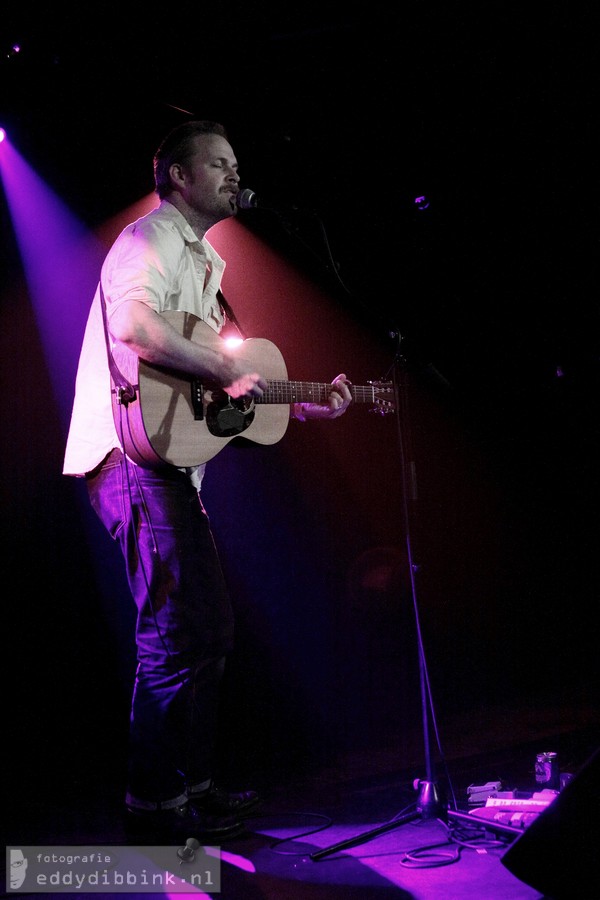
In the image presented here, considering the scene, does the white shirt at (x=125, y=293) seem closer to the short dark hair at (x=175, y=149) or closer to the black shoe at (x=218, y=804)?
the short dark hair at (x=175, y=149)

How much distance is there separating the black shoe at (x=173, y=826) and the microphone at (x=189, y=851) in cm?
12

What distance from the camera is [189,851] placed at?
2.35m

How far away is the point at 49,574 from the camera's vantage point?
3242 millimetres

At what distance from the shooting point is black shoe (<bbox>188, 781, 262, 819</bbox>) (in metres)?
2.66

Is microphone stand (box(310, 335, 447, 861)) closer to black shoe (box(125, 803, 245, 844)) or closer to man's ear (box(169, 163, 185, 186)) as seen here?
black shoe (box(125, 803, 245, 844))

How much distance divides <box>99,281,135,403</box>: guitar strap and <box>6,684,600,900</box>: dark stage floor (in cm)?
151

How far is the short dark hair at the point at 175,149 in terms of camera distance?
308 centimetres

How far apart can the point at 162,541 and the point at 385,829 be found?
1.33m

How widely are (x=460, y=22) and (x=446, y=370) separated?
201 centimetres

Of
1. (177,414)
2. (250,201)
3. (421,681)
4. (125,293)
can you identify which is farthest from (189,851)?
(250,201)

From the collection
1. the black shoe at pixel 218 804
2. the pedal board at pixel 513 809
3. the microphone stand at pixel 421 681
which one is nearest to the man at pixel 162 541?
the black shoe at pixel 218 804

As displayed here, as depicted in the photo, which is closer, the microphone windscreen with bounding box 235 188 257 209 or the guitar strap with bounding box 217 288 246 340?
the microphone windscreen with bounding box 235 188 257 209

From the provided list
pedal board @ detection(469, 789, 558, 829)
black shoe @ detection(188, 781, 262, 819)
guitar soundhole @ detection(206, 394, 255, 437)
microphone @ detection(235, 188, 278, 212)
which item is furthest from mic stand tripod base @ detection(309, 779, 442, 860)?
microphone @ detection(235, 188, 278, 212)

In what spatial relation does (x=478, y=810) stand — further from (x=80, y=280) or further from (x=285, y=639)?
(x=80, y=280)
